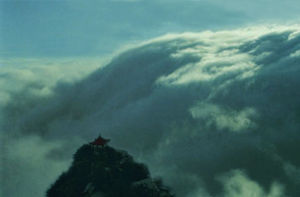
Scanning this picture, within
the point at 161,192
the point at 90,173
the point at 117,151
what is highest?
the point at 117,151

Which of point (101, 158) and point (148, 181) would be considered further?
point (101, 158)

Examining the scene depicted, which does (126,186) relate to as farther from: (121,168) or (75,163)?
(75,163)

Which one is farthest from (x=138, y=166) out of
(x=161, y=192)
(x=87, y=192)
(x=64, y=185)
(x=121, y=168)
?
(x=64, y=185)

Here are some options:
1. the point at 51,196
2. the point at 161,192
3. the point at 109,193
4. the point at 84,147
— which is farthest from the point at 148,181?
the point at 51,196

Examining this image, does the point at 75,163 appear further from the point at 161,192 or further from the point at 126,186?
the point at 161,192

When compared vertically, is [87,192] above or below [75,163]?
below

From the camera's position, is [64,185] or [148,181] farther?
[64,185]
